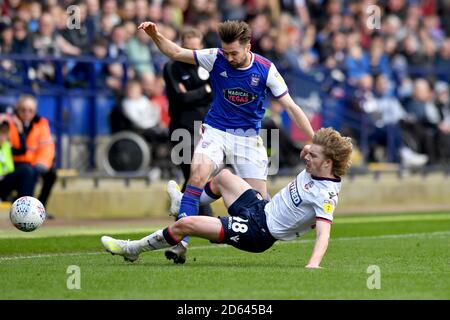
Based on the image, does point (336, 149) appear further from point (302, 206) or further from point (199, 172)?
point (199, 172)

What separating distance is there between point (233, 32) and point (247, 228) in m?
2.06

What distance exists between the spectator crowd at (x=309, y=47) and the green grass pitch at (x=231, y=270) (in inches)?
216

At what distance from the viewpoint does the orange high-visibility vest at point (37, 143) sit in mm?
17391

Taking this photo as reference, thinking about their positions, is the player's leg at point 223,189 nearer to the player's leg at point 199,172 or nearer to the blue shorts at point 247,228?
the player's leg at point 199,172

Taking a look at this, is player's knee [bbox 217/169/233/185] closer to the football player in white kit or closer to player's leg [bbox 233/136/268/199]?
the football player in white kit

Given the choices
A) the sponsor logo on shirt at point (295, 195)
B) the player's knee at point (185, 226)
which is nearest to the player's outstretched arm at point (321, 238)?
the sponsor logo on shirt at point (295, 195)

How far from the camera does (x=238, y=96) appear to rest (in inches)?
454

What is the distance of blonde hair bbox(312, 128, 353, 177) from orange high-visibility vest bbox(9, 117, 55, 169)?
8.36 metres

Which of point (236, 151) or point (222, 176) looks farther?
point (236, 151)

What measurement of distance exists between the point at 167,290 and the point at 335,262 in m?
2.77

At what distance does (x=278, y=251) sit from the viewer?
486 inches

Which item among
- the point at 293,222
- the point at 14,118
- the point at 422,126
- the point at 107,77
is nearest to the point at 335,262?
the point at 293,222

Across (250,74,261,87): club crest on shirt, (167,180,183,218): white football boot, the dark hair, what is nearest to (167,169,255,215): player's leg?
(167,180,183,218): white football boot

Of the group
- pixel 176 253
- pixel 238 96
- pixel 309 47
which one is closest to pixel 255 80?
pixel 238 96
